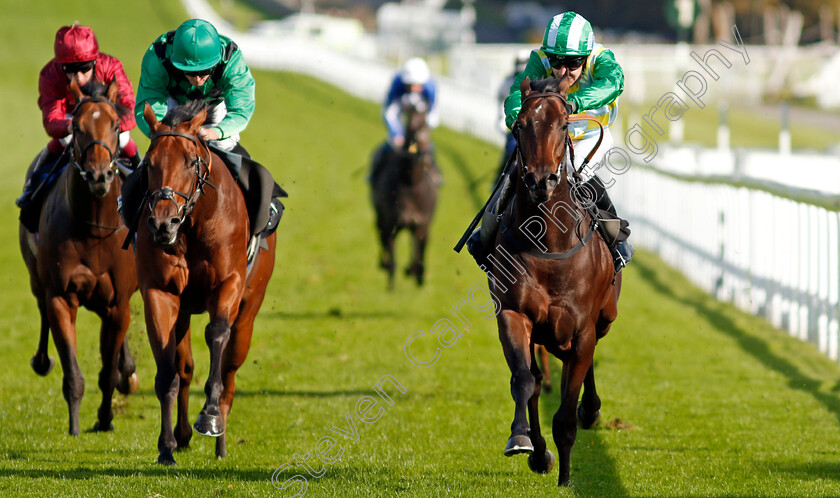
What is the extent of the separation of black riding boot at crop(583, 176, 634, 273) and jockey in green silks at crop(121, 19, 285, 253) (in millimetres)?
1914

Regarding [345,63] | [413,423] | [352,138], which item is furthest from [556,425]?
[345,63]

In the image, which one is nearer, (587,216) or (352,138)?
(587,216)

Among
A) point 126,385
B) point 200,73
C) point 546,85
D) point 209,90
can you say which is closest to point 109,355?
point 126,385

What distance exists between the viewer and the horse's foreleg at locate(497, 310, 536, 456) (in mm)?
5164

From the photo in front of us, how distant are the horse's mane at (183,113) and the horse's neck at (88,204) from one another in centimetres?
123

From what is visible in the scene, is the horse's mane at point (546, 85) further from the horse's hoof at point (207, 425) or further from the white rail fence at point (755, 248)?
the white rail fence at point (755, 248)

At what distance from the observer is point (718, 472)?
6234 mm

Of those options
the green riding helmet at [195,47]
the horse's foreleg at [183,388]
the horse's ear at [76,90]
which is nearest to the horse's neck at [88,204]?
the horse's ear at [76,90]

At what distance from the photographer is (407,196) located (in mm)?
13414

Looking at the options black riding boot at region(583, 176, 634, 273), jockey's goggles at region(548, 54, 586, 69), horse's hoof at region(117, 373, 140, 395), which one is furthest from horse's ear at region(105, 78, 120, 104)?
black riding boot at region(583, 176, 634, 273)

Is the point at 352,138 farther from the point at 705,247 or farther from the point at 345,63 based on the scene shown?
the point at 705,247

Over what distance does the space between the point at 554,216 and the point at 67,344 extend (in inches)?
130

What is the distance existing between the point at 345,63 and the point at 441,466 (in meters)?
36.0

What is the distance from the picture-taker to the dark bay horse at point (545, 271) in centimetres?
522
